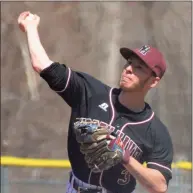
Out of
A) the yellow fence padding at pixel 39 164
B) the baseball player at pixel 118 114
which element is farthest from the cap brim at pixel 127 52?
the yellow fence padding at pixel 39 164

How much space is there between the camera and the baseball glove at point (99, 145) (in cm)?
230

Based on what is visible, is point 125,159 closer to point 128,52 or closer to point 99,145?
point 99,145

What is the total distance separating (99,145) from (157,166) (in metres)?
0.33

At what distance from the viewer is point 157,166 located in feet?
8.16

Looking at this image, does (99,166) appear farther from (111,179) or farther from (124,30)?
(124,30)

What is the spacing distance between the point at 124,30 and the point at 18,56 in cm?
163

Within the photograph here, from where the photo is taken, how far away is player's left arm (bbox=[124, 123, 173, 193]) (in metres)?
2.39

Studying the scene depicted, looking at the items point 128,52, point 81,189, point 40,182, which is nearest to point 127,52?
point 128,52

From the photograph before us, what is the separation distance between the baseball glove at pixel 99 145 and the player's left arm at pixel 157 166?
8cm

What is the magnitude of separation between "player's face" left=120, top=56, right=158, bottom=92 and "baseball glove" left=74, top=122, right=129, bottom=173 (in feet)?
0.83

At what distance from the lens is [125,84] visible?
8.17 ft

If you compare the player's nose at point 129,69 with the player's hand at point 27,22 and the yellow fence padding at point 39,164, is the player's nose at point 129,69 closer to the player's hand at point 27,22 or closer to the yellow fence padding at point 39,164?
the player's hand at point 27,22

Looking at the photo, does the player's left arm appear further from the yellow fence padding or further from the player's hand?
the yellow fence padding

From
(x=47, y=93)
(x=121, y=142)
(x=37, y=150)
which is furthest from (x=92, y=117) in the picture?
(x=47, y=93)
